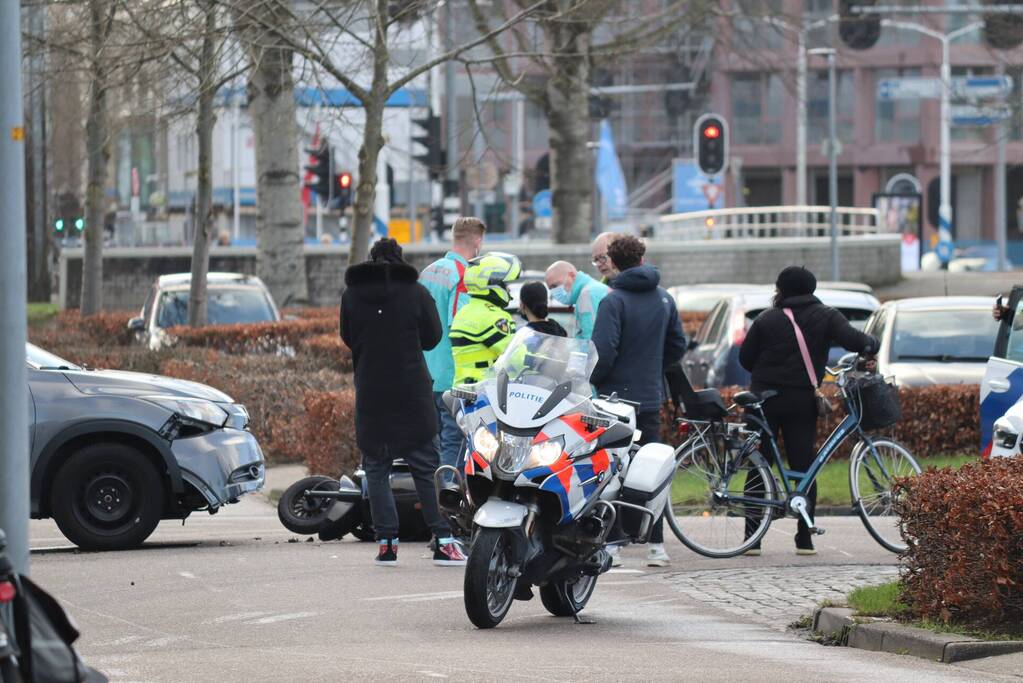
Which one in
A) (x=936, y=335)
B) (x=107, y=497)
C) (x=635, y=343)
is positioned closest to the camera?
(x=635, y=343)

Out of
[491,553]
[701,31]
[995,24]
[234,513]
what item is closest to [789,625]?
[491,553]

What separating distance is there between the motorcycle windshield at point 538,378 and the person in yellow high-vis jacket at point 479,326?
2.14 metres

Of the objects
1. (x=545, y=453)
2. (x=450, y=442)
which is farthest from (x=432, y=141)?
(x=545, y=453)

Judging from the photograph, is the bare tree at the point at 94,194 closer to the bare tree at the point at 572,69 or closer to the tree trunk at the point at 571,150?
the bare tree at the point at 572,69

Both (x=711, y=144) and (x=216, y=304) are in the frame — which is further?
(x=711, y=144)

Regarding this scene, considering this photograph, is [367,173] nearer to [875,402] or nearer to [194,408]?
[194,408]

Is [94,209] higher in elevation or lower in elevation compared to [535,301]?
higher

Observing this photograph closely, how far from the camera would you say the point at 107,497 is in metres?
11.8

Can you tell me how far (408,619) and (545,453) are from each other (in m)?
1.04

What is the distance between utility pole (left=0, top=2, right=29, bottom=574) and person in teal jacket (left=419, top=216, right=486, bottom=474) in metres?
5.07

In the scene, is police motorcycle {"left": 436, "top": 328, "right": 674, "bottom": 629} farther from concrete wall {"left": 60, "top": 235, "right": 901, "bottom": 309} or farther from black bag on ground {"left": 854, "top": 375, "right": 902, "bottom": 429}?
concrete wall {"left": 60, "top": 235, "right": 901, "bottom": 309}

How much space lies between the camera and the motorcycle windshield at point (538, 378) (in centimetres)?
898

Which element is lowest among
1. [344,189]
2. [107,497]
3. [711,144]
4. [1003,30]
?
[107,497]

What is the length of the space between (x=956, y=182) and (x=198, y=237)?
60.5 m
